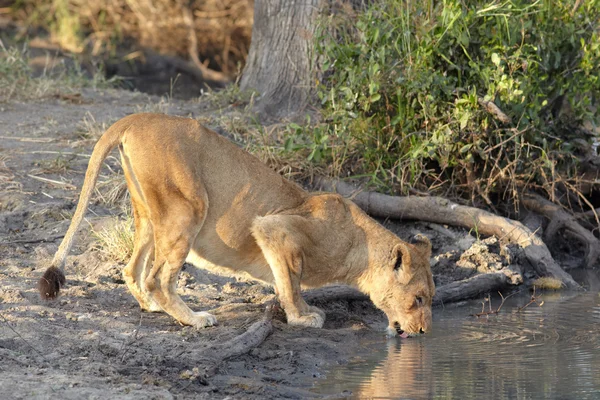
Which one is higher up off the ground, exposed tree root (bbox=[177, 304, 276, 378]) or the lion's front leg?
the lion's front leg

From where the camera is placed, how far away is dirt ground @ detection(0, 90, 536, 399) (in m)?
4.64

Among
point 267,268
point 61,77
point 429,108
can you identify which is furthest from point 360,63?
point 61,77

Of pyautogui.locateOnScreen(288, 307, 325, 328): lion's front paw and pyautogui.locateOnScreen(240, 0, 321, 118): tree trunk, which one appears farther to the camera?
pyautogui.locateOnScreen(240, 0, 321, 118): tree trunk

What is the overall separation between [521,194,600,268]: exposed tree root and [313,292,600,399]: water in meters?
1.49

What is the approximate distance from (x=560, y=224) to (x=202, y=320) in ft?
13.1

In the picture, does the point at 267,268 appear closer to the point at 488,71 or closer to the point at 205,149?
the point at 205,149

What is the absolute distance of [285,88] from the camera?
31.7 ft

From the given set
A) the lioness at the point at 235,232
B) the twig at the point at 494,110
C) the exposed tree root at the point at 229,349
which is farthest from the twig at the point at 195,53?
the exposed tree root at the point at 229,349

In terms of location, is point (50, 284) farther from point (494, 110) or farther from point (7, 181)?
point (494, 110)

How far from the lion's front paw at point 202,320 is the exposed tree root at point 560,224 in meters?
3.71

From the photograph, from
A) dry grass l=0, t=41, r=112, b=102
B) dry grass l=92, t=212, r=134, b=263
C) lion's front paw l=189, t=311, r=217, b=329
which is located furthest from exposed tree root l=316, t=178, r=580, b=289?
dry grass l=0, t=41, r=112, b=102

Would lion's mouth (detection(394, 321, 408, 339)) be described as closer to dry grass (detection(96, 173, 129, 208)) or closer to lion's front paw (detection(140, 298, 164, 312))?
lion's front paw (detection(140, 298, 164, 312))

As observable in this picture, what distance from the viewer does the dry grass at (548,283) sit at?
7672 mm

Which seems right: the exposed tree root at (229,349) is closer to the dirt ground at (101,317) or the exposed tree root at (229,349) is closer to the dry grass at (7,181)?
the dirt ground at (101,317)
